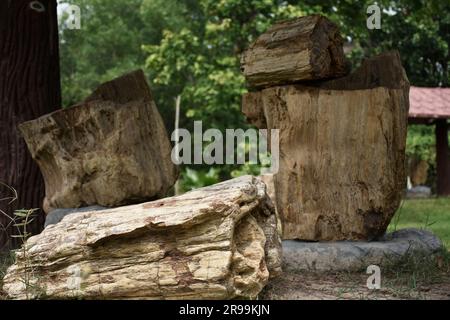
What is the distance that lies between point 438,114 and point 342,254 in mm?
7387

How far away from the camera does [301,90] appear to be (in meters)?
5.32

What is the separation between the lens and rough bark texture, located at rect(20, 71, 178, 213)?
5703mm

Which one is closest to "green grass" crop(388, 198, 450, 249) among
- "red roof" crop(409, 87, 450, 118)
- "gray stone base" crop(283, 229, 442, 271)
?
"red roof" crop(409, 87, 450, 118)

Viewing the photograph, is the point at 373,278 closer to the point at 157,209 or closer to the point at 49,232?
the point at 157,209

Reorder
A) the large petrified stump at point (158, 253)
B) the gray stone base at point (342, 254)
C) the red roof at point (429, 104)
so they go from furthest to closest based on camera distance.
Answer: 1. the red roof at point (429, 104)
2. the gray stone base at point (342, 254)
3. the large petrified stump at point (158, 253)

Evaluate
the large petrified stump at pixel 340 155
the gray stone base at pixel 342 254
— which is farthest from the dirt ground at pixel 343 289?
the large petrified stump at pixel 340 155

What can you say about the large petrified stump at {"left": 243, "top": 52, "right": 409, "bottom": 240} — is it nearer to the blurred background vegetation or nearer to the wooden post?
the blurred background vegetation

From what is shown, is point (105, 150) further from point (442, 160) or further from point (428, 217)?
point (442, 160)

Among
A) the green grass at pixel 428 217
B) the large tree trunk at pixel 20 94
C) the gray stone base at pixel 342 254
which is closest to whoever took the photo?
the gray stone base at pixel 342 254

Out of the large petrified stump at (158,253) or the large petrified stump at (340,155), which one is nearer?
the large petrified stump at (158,253)

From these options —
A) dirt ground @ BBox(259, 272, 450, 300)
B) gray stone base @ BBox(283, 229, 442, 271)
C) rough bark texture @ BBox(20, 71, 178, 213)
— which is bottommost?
dirt ground @ BBox(259, 272, 450, 300)

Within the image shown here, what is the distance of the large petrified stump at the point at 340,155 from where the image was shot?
5.20 metres

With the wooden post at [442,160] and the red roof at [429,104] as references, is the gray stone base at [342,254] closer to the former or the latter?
the red roof at [429,104]

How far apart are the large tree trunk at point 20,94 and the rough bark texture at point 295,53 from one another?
92.3 inches
